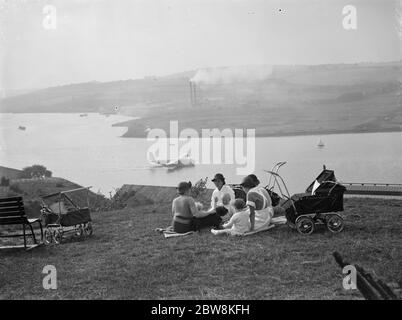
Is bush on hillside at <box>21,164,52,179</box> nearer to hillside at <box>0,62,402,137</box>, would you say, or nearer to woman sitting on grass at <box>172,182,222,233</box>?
hillside at <box>0,62,402,137</box>

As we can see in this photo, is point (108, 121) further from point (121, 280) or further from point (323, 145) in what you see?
point (121, 280)

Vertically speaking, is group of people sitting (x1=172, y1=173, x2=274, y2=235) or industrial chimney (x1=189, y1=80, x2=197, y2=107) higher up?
industrial chimney (x1=189, y1=80, x2=197, y2=107)

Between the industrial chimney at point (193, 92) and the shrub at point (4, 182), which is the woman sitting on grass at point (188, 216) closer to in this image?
the industrial chimney at point (193, 92)

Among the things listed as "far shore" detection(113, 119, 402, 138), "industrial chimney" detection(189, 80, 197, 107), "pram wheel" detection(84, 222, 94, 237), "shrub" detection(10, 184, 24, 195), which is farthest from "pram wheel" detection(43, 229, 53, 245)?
"industrial chimney" detection(189, 80, 197, 107)

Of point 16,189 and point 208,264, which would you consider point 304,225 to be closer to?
point 208,264

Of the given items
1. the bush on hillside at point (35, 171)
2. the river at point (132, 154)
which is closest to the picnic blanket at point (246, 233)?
the river at point (132, 154)
